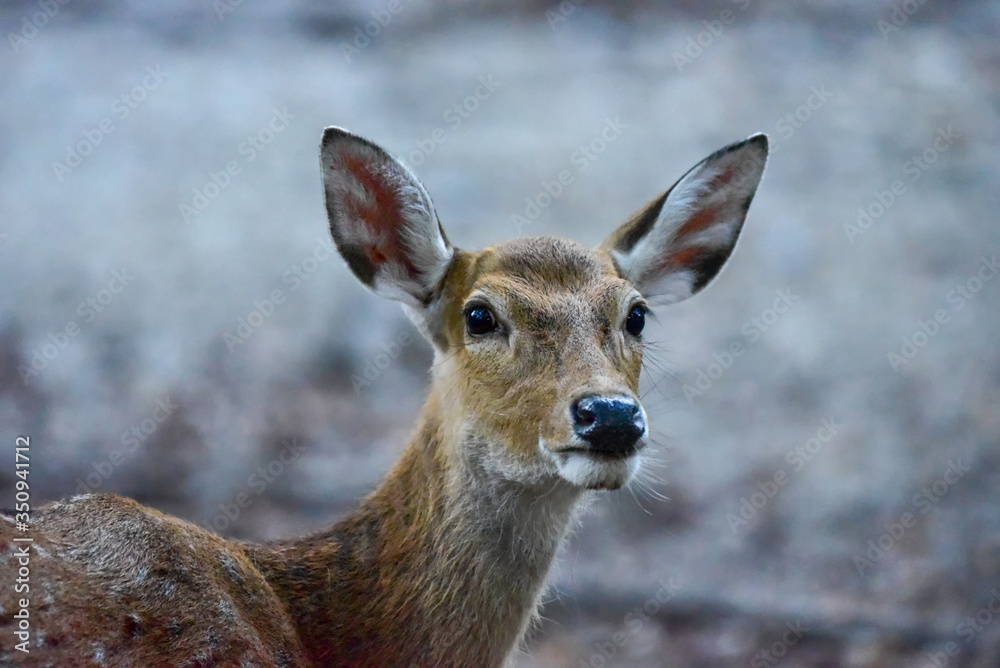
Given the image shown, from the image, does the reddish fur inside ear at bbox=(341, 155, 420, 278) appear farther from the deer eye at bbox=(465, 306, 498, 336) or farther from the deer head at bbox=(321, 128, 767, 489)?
the deer eye at bbox=(465, 306, 498, 336)

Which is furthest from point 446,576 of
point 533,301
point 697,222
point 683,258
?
point 697,222

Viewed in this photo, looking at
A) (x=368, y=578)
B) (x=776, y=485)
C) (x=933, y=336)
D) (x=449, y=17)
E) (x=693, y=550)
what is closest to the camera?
(x=368, y=578)

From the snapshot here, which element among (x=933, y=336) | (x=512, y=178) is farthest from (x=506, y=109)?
(x=933, y=336)

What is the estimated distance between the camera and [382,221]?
16.7 feet

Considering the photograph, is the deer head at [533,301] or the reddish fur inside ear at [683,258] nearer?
A: the deer head at [533,301]

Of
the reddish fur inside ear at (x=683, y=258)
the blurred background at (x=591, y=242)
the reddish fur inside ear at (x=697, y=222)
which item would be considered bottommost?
the blurred background at (x=591, y=242)

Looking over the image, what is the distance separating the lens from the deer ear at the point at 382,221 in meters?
4.93

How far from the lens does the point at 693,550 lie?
8805 mm

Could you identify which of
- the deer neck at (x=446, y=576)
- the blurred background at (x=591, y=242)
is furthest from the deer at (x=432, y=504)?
the blurred background at (x=591, y=242)

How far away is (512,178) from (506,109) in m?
1.34

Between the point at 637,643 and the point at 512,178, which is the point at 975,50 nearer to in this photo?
the point at 512,178

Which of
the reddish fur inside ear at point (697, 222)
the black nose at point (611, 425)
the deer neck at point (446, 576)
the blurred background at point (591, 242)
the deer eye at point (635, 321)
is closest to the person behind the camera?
the black nose at point (611, 425)

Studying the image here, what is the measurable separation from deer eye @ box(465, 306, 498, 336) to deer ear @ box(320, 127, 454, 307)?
0.39 m

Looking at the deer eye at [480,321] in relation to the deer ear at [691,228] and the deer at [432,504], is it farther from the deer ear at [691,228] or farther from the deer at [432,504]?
the deer ear at [691,228]
